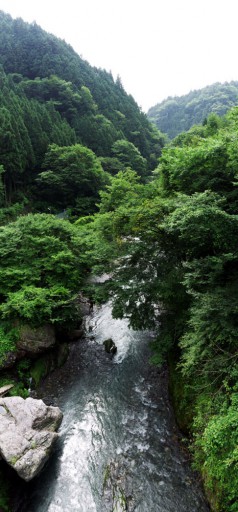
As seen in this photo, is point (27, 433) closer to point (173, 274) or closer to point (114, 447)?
point (114, 447)

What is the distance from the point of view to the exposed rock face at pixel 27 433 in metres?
7.70

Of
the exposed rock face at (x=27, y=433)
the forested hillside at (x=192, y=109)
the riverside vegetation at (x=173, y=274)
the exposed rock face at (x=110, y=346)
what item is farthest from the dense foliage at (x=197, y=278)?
the forested hillside at (x=192, y=109)

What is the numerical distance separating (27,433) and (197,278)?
6747 mm

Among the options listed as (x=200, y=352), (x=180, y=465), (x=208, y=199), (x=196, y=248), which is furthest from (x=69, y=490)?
(x=208, y=199)

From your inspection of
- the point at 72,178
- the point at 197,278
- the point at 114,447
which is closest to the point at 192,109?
the point at 72,178

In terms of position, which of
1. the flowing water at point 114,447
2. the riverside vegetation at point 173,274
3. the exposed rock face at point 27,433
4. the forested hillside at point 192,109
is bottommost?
the flowing water at point 114,447

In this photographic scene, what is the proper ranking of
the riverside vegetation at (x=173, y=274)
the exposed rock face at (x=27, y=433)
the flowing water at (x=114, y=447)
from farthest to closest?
1. the exposed rock face at (x=27, y=433)
2. the flowing water at (x=114, y=447)
3. the riverside vegetation at (x=173, y=274)

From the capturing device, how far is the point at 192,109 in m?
126

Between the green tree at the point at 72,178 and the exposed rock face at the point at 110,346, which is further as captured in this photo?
the green tree at the point at 72,178

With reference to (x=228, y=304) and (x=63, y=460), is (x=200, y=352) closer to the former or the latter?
(x=228, y=304)

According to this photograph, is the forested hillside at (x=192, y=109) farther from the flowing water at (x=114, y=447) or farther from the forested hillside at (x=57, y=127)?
the flowing water at (x=114, y=447)

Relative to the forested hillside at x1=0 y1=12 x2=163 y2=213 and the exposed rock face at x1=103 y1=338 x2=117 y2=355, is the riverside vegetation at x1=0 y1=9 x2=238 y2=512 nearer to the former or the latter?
the exposed rock face at x1=103 y1=338 x2=117 y2=355

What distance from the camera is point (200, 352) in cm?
746

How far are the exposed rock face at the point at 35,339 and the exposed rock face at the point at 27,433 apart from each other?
3096 millimetres
